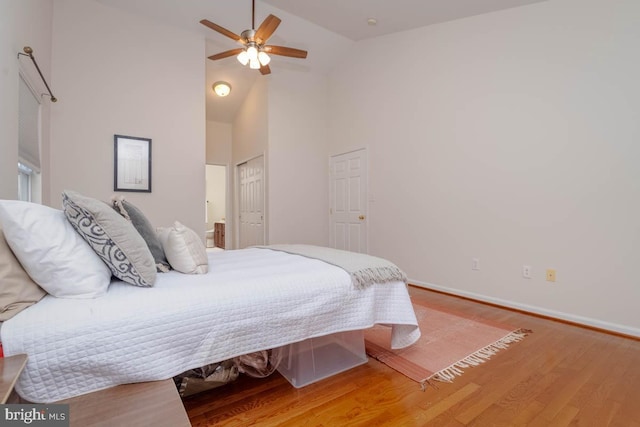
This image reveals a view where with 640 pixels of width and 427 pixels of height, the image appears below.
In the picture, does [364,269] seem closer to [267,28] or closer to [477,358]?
[477,358]

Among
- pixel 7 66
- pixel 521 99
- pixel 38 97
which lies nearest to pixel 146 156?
pixel 38 97

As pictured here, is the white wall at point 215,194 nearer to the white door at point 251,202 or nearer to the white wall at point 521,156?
the white door at point 251,202

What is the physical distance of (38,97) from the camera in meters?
2.64

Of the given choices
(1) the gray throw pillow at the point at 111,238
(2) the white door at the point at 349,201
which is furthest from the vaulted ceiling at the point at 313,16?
(1) the gray throw pillow at the point at 111,238

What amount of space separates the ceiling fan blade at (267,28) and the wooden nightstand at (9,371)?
9.00 ft

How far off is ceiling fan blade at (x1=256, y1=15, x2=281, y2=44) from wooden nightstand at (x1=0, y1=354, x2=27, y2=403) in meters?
2.74

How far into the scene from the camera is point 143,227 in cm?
168

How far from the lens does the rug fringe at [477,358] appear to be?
177 cm

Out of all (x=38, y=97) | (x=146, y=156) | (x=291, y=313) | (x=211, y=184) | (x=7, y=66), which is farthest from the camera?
(x=211, y=184)

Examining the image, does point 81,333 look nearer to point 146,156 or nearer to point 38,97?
point 38,97

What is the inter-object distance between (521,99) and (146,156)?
13.3 ft

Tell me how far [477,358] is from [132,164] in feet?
12.7

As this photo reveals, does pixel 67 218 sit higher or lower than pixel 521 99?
lower

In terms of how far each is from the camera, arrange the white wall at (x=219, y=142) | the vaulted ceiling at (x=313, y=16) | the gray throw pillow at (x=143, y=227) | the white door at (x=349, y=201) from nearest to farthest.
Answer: the gray throw pillow at (x=143, y=227) → the vaulted ceiling at (x=313, y=16) → the white door at (x=349, y=201) → the white wall at (x=219, y=142)
